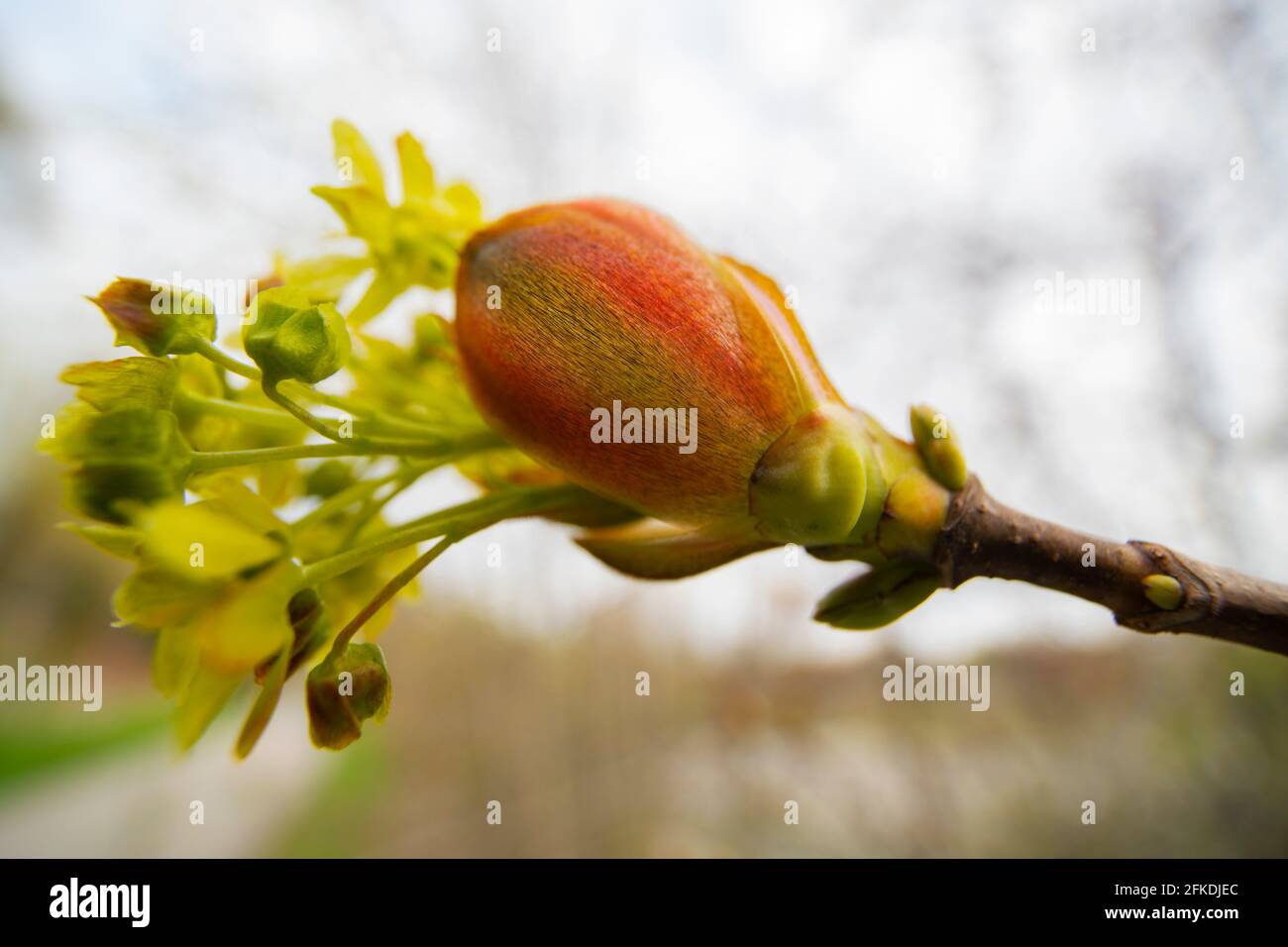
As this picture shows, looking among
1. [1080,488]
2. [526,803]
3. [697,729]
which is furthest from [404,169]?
[526,803]

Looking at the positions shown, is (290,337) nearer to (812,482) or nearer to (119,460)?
(119,460)

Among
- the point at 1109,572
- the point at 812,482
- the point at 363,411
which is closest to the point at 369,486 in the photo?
the point at 363,411

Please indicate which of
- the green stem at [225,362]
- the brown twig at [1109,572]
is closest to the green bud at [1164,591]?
the brown twig at [1109,572]

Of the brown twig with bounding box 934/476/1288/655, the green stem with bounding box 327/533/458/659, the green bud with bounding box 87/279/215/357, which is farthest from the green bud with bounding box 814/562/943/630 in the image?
the green bud with bounding box 87/279/215/357

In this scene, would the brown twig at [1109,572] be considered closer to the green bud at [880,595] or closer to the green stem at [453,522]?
the green bud at [880,595]

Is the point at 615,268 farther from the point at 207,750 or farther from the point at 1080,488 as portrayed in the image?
the point at 207,750

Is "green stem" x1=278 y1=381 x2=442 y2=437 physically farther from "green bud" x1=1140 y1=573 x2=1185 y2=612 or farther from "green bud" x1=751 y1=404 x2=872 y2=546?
"green bud" x1=1140 y1=573 x2=1185 y2=612
